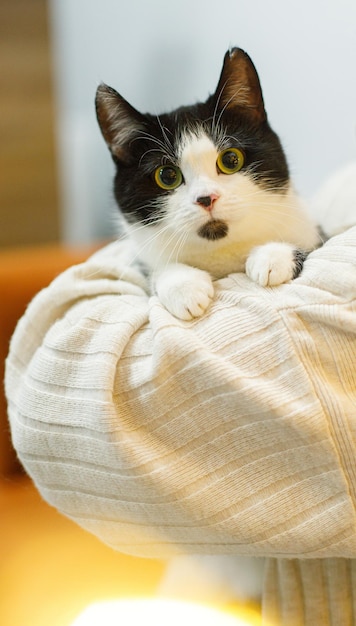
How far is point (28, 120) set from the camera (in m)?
2.40

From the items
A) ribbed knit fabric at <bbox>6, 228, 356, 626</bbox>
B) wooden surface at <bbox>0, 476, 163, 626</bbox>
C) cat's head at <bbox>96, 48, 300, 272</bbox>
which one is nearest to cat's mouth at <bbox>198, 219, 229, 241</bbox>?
cat's head at <bbox>96, 48, 300, 272</bbox>

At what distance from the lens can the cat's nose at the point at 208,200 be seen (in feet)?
2.71

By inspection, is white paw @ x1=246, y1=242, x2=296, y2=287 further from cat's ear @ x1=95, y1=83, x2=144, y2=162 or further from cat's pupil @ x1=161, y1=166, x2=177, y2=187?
cat's ear @ x1=95, y1=83, x2=144, y2=162

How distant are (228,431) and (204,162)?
0.36 metres

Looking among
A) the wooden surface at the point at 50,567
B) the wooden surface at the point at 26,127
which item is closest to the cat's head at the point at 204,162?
the wooden surface at the point at 50,567

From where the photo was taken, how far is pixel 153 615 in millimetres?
749

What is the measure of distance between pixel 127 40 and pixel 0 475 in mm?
863

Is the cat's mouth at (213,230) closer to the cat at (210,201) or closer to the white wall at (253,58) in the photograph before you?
the cat at (210,201)

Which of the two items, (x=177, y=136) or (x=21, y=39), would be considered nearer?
(x=177, y=136)

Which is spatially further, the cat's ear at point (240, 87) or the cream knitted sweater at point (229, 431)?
the cat's ear at point (240, 87)

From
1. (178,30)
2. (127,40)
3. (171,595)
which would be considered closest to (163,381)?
(171,595)

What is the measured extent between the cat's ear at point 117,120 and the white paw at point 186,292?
0.21m

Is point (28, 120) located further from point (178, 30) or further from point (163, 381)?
point (163, 381)

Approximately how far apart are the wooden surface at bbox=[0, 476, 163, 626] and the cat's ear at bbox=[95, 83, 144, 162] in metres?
0.49
